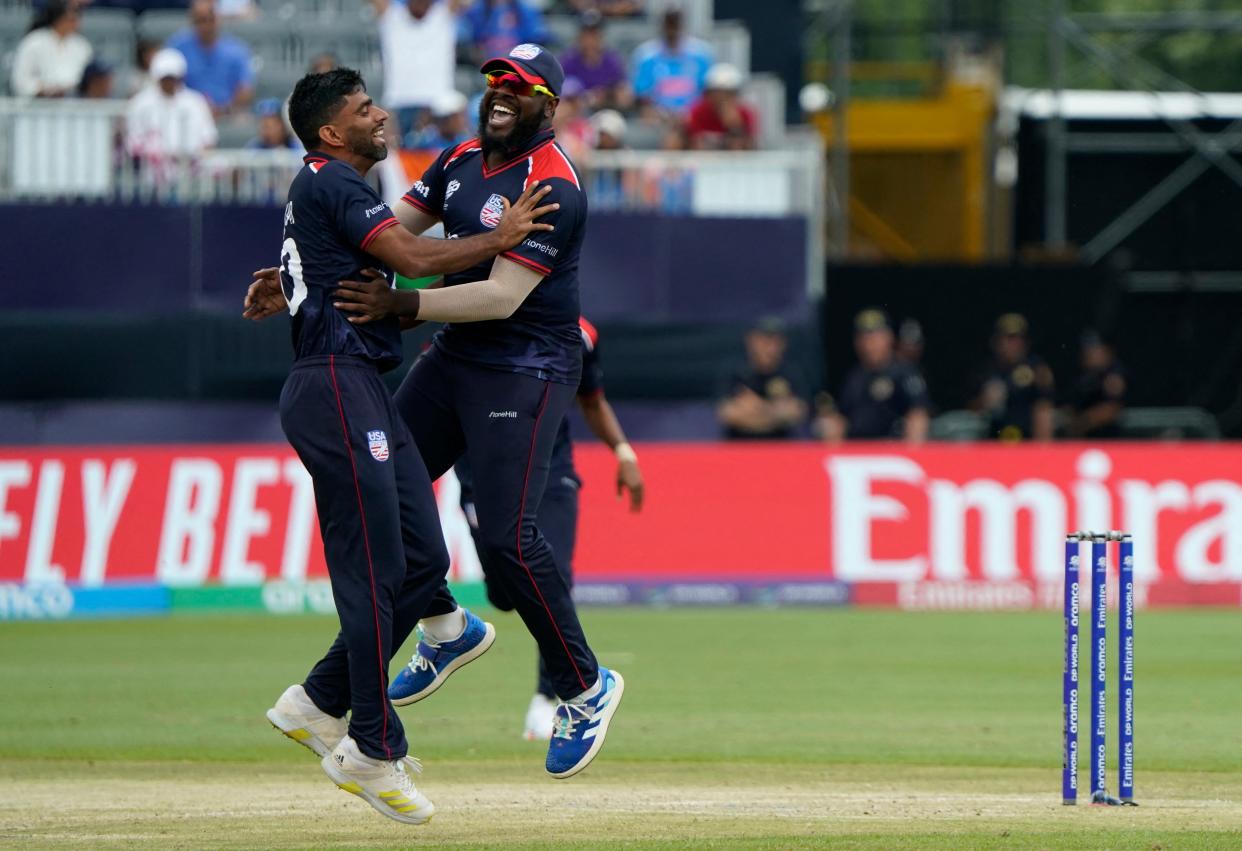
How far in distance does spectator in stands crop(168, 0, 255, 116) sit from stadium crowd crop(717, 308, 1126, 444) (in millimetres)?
5441

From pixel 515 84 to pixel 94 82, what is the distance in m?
12.7

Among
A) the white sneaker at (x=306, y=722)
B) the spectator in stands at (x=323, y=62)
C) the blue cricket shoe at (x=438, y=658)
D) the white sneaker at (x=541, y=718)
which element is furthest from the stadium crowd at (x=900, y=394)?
the white sneaker at (x=306, y=722)

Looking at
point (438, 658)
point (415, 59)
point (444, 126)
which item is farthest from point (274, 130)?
point (438, 658)

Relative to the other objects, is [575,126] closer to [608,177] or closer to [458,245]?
[608,177]

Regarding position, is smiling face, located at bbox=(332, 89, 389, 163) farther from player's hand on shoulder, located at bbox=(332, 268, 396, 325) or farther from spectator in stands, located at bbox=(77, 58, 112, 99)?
spectator in stands, located at bbox=(77, 58, 112, 99)

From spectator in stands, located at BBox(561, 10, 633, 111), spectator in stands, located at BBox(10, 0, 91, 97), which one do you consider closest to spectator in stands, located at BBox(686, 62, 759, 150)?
spectator in stands, located at BBox(561, 10, 633, 111)

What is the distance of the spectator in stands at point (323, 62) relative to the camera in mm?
19394

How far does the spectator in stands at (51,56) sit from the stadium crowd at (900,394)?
22.2ft

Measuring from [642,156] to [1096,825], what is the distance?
42.3ft

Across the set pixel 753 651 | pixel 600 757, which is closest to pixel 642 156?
pixel 753 651

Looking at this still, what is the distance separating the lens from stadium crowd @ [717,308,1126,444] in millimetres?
19172

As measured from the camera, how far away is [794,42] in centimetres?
2430

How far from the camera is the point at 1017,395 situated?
2067 centimetres

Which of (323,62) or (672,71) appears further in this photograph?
(672,71)
